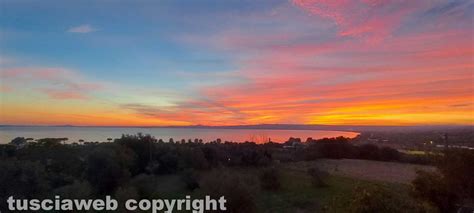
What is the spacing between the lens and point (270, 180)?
25828 mm

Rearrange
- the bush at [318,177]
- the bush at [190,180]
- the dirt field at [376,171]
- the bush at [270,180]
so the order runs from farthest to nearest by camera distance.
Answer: the dirt field at [376,171] < the bush at [190,180] < the bush at [318,177] < the bush at [270,180]

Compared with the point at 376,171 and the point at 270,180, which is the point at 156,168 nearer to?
the point at 270,180

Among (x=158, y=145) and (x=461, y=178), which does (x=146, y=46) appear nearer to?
(x=461, y=178)

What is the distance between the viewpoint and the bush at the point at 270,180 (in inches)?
1004

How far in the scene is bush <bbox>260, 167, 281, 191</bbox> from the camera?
2550 centimetres

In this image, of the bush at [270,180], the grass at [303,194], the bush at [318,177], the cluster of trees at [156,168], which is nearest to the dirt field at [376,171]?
the grass at [303,194]

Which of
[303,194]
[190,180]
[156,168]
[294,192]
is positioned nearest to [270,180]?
[294,192]

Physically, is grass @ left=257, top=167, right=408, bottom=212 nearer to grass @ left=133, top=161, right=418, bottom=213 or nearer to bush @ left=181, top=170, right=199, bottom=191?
grass @ left=133, top=161, right=418, bottom=213

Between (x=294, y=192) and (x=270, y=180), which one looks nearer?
(x=294, y=192)

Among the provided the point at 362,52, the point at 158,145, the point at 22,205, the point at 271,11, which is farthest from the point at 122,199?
the point at 158,145

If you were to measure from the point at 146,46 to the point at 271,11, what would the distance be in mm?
5266

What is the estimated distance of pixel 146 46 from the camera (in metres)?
15.9

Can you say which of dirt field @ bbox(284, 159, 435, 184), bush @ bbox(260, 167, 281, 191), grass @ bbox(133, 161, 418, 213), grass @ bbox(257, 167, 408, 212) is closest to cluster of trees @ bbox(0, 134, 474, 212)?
bush @ bbox(260, 167, 281, 191)

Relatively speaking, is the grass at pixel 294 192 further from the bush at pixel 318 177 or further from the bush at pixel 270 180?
the bush at pixel 270 180
